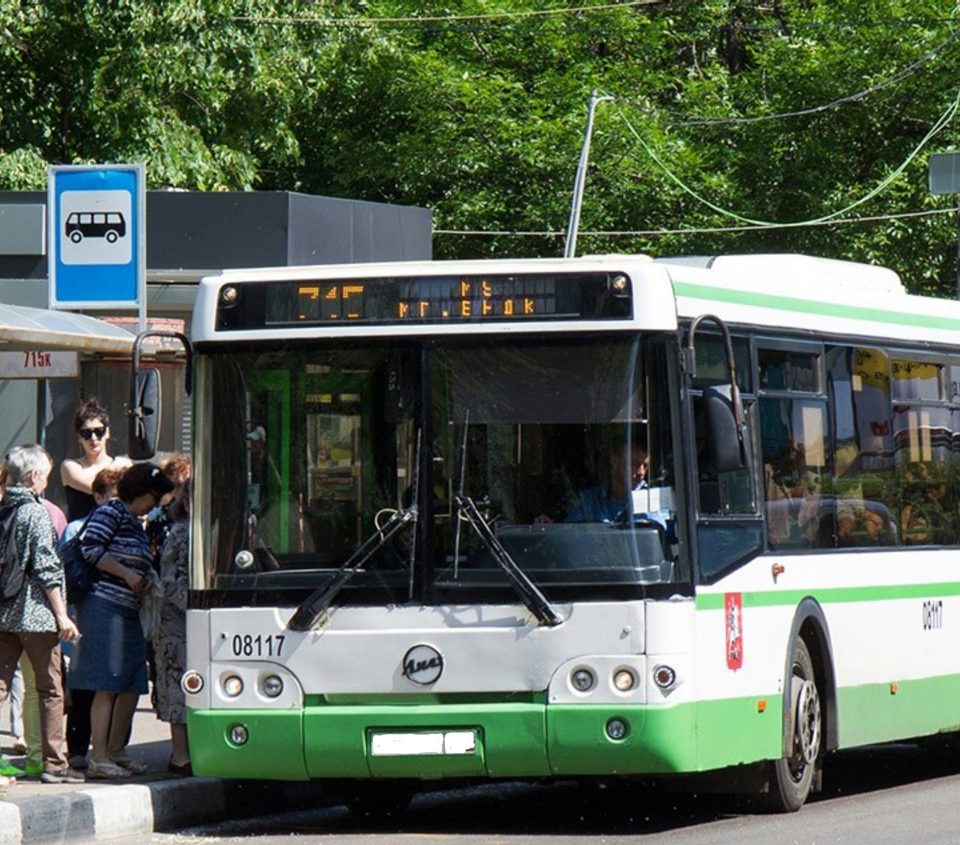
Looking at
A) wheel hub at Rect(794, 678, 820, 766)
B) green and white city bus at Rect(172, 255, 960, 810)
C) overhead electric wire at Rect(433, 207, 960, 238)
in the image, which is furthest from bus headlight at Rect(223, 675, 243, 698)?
overhead electric wire at Rect(433, 207, 960, 238)

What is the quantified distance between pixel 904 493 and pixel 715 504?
2.57 metres

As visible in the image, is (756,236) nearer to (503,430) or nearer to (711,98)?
(711,98)

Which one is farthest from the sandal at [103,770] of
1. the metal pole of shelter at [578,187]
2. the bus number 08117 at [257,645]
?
the metal pole of shelter at [578,187]

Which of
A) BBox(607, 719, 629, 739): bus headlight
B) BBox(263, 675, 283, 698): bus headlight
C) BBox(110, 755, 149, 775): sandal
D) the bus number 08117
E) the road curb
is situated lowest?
the road curb

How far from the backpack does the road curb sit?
3.48 feet

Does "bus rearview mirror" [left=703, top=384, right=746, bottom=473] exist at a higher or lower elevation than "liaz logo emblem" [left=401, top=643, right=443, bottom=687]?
higher

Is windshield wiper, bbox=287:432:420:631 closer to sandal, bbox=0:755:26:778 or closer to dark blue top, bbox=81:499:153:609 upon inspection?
dark blue top, bbox=81:499:153:609

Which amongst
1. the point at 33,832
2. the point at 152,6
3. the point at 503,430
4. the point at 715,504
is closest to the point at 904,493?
the point at 715,504

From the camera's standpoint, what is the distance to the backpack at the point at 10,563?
34.7 ft

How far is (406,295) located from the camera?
32.9 ft

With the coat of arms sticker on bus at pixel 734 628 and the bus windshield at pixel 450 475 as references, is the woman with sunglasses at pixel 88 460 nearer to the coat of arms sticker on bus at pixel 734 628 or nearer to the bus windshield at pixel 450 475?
the bus windshield at pixel 450 475

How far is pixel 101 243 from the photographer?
12.2m

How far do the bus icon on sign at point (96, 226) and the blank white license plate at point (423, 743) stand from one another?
3841mm

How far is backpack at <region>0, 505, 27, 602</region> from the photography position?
34.7 feet
